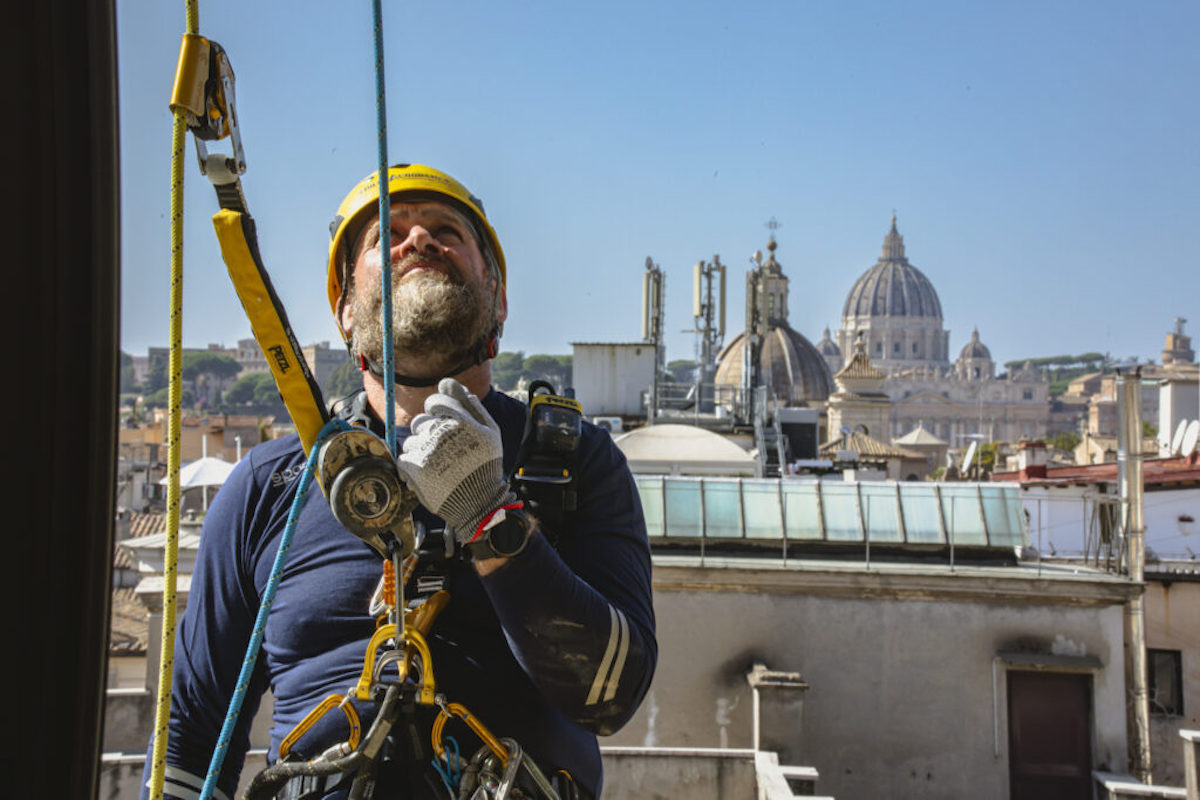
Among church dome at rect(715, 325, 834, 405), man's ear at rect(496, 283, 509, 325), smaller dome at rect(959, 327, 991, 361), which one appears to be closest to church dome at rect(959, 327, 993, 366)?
smaller dome at rect(959, 327, 991, 361)

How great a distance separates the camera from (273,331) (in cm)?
243

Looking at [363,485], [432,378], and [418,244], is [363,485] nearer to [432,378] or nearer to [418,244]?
[432,378]

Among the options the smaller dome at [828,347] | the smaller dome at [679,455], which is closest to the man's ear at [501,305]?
the smaller dome at [679,455]

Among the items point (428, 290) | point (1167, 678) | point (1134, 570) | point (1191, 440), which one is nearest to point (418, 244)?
point (428, 290)

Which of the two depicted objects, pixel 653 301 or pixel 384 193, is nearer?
pixel 384 193

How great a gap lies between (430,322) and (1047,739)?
1110 cm

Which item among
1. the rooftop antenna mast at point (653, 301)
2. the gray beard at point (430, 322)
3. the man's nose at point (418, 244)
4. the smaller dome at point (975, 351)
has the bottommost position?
the gray beard at point (430, 322)

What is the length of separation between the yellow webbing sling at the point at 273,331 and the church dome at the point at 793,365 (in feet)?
261

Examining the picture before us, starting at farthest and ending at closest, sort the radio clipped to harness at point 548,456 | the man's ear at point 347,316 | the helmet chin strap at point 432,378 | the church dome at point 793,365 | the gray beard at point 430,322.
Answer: the church dome at point 793,365 → the man's ear at point 347,316 → the helmet chin strap at point 432,378 → the gray beard at point 430,322 → the radio clipped to harness at point 548,456

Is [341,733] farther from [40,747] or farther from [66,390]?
[66,390]

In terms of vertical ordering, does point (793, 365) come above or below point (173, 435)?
above

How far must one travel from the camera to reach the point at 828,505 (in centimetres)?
1339

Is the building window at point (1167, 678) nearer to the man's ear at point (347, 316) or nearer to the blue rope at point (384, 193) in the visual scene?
the man's ear at point (347, 316)

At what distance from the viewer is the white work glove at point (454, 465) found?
2.23 metres
